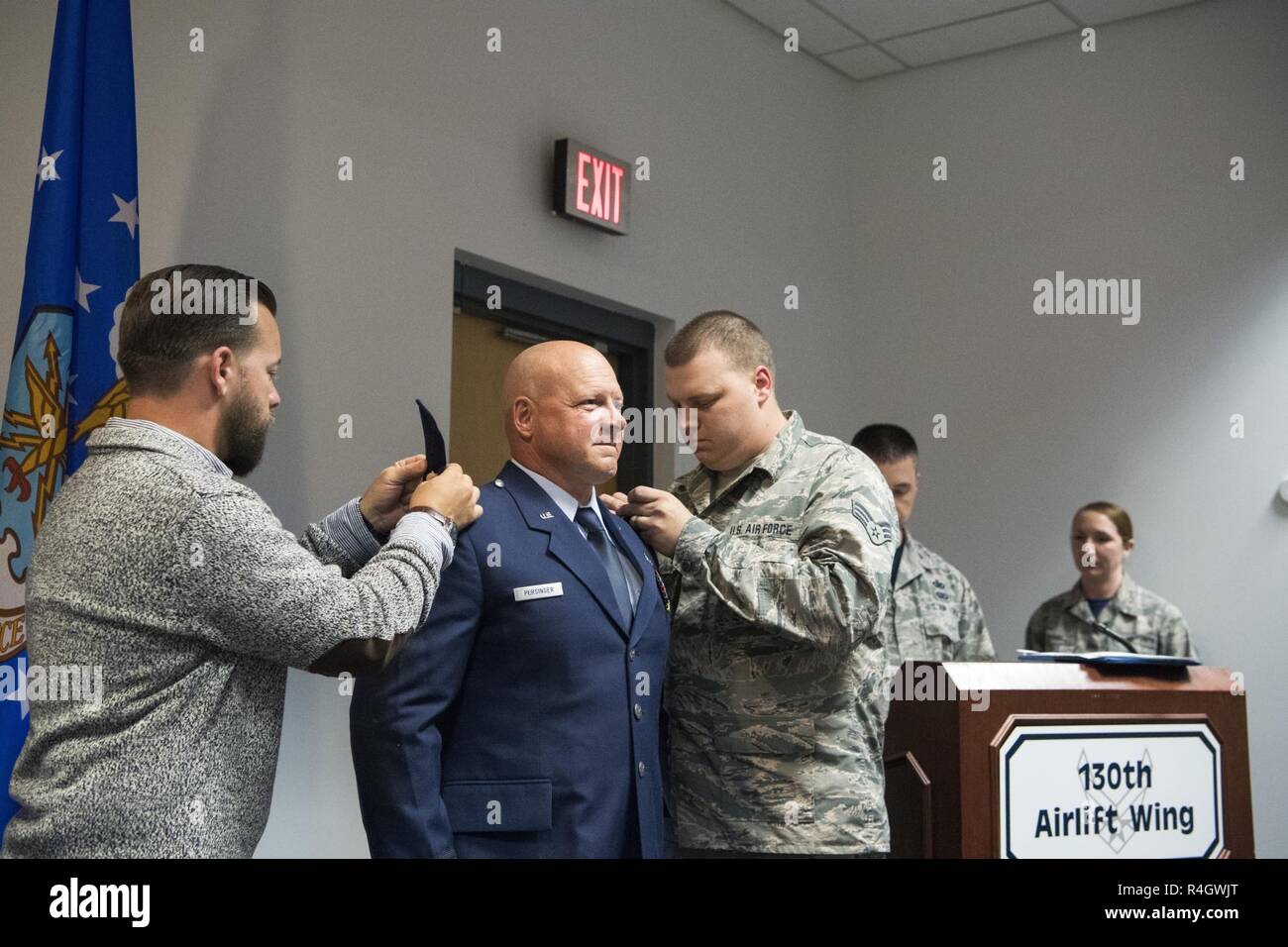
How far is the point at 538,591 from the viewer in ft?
5.57

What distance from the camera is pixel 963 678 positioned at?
225cm

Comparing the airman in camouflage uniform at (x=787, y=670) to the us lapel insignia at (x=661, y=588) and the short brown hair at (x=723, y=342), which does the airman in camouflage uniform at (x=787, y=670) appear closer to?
the us lapel insignia at (x=661, y=588)

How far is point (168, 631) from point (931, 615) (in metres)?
2.62

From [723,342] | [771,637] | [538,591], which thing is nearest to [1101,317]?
[723,342]

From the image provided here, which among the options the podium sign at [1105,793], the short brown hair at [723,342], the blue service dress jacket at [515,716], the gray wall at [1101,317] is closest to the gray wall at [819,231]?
the gray wall at [1101,317]

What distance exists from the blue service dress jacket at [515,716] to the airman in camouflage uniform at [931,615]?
1.83 metres

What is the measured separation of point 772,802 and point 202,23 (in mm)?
2182

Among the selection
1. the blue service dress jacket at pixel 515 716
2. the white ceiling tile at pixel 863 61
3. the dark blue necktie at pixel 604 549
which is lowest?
the blue service dress jacket at pixel 515 716

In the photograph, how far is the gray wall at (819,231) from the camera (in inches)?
114

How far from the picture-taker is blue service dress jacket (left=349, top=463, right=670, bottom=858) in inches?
62.9

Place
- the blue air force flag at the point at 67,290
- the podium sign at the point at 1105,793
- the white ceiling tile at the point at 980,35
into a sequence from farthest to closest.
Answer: the white ceiling tile at the point at 980,35 → the blue air force flag at the point at 67,290 → the podium sign at the point at 1105,793
